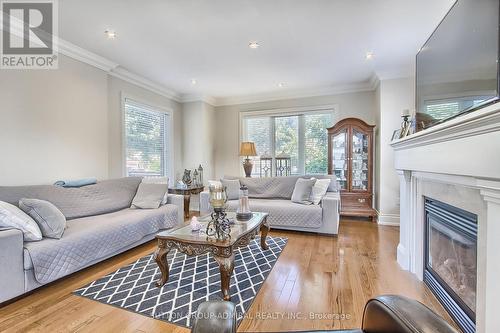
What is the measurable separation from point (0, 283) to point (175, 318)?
4.27ft

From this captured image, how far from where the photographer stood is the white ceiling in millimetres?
2291

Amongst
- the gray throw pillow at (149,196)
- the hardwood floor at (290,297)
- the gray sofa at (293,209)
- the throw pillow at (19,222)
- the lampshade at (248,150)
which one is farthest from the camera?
the lampshade at (248,150)

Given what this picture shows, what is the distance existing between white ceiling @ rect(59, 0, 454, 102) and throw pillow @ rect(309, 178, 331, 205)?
1829 millimetres

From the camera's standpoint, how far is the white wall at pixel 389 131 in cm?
392

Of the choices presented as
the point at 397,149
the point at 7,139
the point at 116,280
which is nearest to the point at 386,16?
the point at 397,149

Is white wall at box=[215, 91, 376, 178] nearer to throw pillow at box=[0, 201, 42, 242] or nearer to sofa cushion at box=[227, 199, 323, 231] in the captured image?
sofa cushion at box=[227, 199, 323, 231]

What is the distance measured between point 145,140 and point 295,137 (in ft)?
10.0

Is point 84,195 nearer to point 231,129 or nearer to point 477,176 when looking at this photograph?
point 231,129

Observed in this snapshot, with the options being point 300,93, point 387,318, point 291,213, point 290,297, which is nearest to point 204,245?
point 290,297

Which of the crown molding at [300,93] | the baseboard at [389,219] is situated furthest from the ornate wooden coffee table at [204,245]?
the crown molding at [300,93]

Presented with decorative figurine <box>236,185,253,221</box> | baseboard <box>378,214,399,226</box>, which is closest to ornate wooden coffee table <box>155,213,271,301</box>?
decorative figurine <box>236,185,253,221</box>

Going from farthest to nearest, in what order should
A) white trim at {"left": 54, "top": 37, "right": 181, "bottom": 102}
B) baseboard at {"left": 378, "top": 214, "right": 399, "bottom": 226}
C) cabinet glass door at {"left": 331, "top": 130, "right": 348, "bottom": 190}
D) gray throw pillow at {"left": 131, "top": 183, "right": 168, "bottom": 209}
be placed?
cabinet glass door at {"left": 331, "top": 130, "right": 348, "bottom": 190} → baseboard at {"left": 378, "top": 214, "right": 399, "bottom": 226} → gray throw pillow at {"left": 131, "top": 183, "right": 168, "bottom": 209} → white trim at {"left": 54, "top": 37, "right": 181, "bottom": 102}

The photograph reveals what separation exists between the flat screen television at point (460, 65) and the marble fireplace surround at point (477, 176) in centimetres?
15

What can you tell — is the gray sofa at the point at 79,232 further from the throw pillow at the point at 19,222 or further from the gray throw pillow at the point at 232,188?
the gray throw pillow at the point at 232,188
